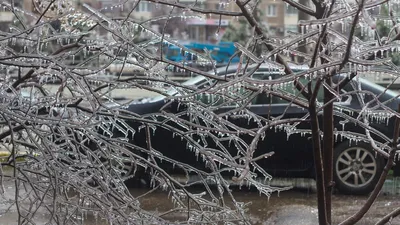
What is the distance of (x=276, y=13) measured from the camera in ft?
84.0

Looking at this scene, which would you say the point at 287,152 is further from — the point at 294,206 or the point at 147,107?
the point at 147,107

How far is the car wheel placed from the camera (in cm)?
848

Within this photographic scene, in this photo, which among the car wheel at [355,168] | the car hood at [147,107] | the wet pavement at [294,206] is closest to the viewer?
the wet pavement at [294,206]

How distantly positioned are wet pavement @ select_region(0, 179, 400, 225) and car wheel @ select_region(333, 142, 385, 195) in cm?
14

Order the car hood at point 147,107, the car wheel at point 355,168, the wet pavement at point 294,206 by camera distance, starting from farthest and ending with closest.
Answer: the car hood at point 147,107, the car wheel at point 355,168, the wet pavement at point 294,206

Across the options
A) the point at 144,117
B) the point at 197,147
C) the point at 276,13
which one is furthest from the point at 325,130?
the point at 276,13

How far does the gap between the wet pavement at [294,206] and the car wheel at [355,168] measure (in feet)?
0.45

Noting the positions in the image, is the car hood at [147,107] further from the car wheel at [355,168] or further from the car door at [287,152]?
the car wheel at [355,168]

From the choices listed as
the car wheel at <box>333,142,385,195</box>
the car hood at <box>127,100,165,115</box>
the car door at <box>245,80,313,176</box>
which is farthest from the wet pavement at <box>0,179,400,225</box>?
the car hood at <box>127,100,165,115</box>

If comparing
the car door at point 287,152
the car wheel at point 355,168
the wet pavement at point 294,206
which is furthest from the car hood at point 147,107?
the car wheel at point 355,168

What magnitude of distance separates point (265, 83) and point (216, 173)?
57.6 inches

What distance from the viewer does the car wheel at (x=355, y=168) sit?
334 inches

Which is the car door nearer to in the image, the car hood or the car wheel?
→ the car wheel

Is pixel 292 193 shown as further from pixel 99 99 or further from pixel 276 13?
pixel 276 13
